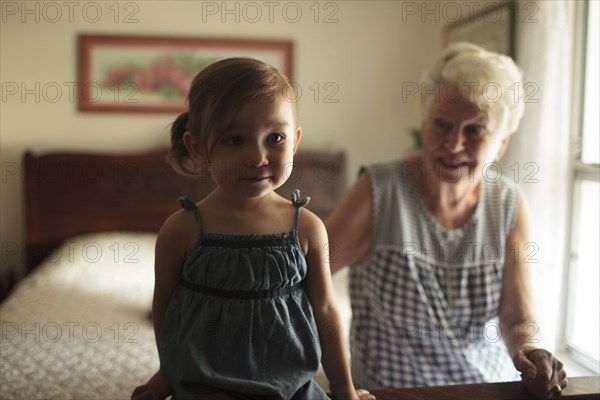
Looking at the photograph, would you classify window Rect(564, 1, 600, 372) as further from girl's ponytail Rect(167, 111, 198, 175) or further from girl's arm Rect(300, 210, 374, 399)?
girl's ponytail Rect(167, 111, 198, 175)

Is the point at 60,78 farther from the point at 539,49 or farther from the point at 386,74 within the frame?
the point at 539,49

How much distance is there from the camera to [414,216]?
51.5 inches

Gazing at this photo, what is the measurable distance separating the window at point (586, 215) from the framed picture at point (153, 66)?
157 centimetres

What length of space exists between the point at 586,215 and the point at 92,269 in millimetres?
2228

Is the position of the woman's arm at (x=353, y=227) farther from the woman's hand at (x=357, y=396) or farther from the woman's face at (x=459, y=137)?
the woman's hand at (x=357, y=396)

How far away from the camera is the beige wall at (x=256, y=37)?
2.39 meters

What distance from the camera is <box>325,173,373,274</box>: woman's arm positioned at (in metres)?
1.27

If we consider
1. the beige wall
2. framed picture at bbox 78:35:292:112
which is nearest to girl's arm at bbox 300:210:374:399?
the beige wall

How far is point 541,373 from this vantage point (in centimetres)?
85

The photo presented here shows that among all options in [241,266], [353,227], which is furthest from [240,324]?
[353,227]

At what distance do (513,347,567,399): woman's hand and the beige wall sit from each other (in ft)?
6.36

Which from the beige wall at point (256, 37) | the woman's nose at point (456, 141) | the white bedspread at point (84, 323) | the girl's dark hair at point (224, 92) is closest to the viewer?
the girl's dark hair at point (224, 92)

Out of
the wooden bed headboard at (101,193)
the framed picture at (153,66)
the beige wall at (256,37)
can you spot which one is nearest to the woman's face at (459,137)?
the beige wall at (256,37)

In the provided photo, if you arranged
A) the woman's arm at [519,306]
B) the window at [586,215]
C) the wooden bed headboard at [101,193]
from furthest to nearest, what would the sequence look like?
1. the wooden bed headboard at [101,193]
2. the window at [586,215]
3. the woman's arm at [519,306]
